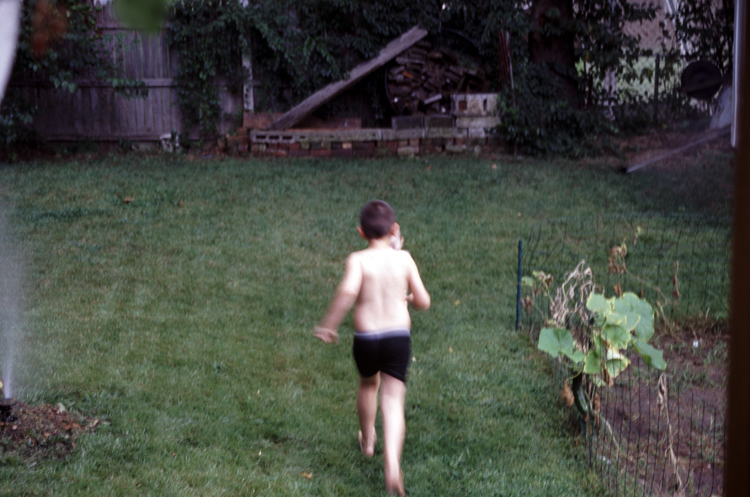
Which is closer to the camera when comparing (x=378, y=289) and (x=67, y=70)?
(x=378, y=289)

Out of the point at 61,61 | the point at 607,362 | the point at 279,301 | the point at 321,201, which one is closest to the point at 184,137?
the point at 61,61

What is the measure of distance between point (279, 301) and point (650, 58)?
9043 mm

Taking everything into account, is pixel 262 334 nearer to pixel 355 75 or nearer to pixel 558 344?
pixel 558 344

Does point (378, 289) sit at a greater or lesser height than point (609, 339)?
greater

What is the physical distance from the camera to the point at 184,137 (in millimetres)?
10648

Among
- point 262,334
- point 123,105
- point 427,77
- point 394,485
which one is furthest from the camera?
point 427,77

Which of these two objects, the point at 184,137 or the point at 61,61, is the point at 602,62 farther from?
the point at 61,61

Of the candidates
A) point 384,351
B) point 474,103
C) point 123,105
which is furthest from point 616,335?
point 123,105

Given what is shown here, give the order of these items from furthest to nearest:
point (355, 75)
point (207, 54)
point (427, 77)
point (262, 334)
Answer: point (427, 77), point (355, 75), point (207, 54), point (262, 334)

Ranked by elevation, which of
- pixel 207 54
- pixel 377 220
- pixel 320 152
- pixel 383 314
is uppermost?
pixel 207 54

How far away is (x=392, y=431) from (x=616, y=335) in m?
1.15

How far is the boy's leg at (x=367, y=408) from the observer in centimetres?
312

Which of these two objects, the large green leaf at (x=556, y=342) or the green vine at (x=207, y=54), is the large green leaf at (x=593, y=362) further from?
the green vine at (x=207, y=54)

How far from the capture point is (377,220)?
9.73 ft
